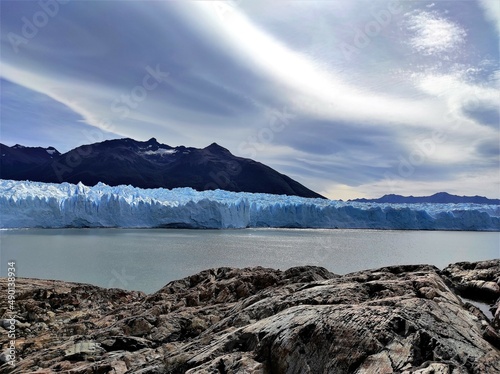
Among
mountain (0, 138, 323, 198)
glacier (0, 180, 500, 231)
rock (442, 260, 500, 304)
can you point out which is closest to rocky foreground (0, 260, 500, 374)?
rock (442, 260, 500, 304)

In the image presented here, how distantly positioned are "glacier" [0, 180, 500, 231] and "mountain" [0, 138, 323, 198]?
203 ft

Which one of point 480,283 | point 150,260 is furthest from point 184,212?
point 480,283

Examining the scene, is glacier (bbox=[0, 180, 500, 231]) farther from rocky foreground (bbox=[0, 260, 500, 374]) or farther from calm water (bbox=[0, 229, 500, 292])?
rocky foreground (bbox=[0, 260, 500, 374])

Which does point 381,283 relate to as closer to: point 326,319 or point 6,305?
point 326,319

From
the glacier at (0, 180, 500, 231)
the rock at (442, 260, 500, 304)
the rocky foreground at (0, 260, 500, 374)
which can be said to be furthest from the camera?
the glacier at (0, 180, 500, 231)

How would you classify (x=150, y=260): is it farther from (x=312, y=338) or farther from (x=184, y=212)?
(x=184, y=212)

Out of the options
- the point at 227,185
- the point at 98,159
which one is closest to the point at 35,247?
the point at 227,185

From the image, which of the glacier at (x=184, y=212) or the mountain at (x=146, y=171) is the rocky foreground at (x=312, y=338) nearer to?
the glacier at (x=184, y=212)

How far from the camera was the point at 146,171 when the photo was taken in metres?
140

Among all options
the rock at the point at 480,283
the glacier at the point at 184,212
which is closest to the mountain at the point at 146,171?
the glacier at the point at 184,212

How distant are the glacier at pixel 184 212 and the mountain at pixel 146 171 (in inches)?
2438

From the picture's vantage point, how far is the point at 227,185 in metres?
125

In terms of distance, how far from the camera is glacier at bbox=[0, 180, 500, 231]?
51.5m

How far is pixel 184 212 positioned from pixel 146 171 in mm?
88810
